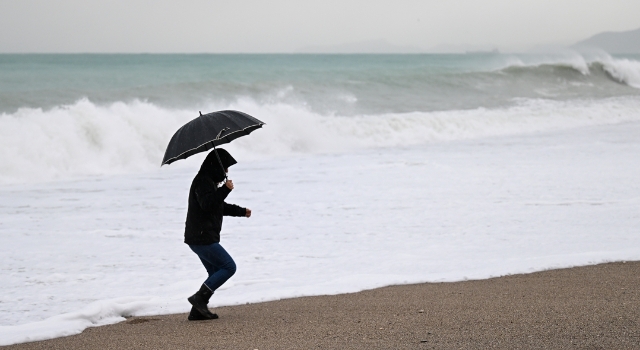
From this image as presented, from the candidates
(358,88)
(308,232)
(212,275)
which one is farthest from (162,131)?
(358,88)

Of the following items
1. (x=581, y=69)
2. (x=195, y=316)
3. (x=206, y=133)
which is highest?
(x=581, y=69)

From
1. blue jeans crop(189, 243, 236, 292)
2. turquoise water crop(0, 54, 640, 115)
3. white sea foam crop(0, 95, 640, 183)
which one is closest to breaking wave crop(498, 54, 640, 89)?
turquoise water crop(0, 54, 640, 115)

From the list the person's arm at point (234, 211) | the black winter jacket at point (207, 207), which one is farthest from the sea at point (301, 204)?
the person's arm at point (234, 211)

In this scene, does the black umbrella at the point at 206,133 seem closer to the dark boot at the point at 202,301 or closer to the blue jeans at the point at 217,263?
the blue jeans at the point at 217,263

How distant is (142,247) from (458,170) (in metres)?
6.85

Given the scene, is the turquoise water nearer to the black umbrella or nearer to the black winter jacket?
the black umbrella

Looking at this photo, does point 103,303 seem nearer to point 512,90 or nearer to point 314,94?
point 314,94

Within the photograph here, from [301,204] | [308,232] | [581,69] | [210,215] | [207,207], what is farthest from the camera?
[581,69]

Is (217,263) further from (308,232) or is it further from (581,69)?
(581,69)

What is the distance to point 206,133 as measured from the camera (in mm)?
4941

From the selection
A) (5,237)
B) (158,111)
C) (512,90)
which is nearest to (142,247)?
(5,237)

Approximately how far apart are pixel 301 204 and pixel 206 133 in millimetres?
5164

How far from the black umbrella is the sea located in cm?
140

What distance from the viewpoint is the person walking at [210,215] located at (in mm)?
4926
